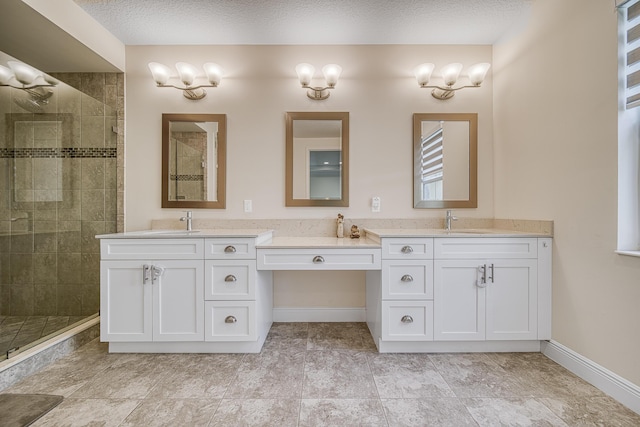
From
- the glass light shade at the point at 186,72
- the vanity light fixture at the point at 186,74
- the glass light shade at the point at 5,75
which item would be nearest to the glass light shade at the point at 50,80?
the glass light shade at the point at 5,75

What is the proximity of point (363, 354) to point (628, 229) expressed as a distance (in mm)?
1612

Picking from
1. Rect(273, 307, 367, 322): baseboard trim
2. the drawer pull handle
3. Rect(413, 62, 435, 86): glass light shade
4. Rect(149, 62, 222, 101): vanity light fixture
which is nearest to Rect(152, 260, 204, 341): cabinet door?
Rect(273, 307, 367, 322): baseboard trim

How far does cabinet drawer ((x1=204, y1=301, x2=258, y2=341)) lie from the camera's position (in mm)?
1901

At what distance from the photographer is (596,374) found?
5.14 ft

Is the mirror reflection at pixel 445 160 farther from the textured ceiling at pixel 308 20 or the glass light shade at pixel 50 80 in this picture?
the glass light shade at pixel 50 80

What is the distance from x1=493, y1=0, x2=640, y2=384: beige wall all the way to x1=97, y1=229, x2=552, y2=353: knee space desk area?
19 centimetres

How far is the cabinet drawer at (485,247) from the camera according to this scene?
191 cm

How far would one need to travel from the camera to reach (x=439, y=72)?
97.7 inches

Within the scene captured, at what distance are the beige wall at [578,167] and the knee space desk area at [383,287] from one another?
192 mm

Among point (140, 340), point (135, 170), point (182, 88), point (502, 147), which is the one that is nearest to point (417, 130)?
point (502, 147)

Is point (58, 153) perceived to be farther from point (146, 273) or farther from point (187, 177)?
point (146, 273)

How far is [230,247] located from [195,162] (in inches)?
38.7

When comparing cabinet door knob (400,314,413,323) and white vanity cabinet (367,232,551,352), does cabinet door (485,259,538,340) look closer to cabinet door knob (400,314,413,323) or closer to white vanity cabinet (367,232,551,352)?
white vanity cabinet (367,232,551,352)

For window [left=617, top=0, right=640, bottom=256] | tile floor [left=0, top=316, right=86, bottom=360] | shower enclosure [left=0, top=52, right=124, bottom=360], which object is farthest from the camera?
shower enclosure [left=0, top=52, right=124, bottom=360]
